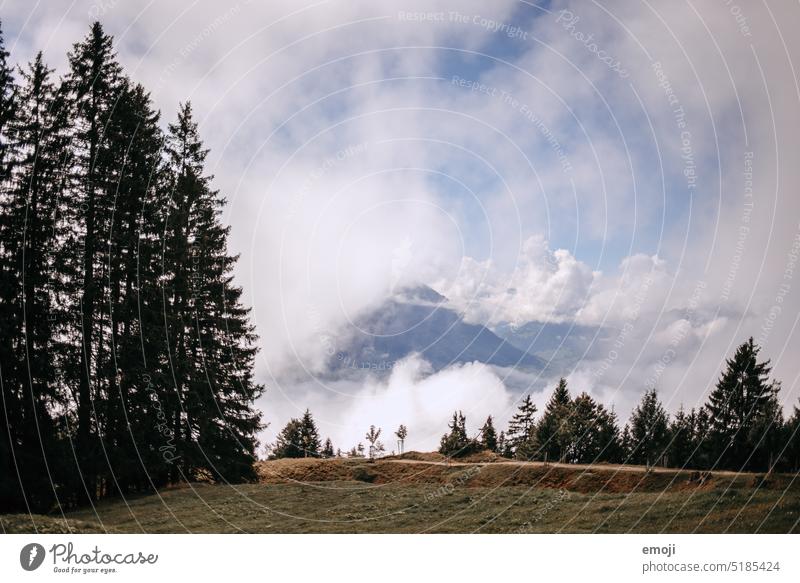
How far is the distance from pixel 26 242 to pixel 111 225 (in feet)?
8.69

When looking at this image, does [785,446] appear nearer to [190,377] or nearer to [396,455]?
[396,455]

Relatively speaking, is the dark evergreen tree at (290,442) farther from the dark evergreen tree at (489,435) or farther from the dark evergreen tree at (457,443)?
the dark evergreen tree at (457,443)

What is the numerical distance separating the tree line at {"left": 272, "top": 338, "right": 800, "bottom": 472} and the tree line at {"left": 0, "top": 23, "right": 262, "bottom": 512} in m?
9.73

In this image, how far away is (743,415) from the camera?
23.8 metres

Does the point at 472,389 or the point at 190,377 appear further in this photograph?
the point at 472,389

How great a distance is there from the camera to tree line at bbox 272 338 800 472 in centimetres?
1884

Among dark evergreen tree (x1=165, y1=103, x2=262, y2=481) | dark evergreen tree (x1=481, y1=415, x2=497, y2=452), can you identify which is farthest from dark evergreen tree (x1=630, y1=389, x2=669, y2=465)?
dark evergreen tree (x1=165, y1=103, x2=262, y2=481)

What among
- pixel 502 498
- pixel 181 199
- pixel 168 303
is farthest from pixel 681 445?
pixel 181 199
